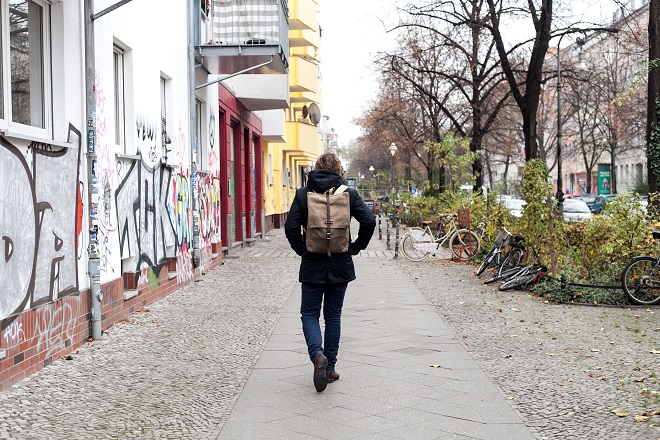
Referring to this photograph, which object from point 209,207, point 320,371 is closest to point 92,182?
point 320,371

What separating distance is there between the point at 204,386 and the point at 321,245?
147 cm

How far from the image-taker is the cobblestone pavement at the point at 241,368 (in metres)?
5.35

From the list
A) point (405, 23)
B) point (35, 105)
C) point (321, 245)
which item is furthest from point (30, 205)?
point (405, 23)

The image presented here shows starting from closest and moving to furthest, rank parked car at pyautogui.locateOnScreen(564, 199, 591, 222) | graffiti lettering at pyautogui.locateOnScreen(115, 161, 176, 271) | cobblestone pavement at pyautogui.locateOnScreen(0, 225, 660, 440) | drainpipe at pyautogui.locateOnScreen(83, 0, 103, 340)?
cobblestone pavement at pyautogui.locateOnScreen(0, 225, 660, 440) < drainpipe at pyautogui.locateOnScreen(83, 0, 103, 340) < graffiti lettering at pyautogui.locateOnScreen(115, 161, 176, 271) < parked car at pyautogui.locateOnScreen(564, 199, 591, 222)

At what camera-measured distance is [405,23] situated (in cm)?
2467

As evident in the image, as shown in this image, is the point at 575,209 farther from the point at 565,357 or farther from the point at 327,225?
the point at 327,225

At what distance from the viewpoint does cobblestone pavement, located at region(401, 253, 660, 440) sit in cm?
550

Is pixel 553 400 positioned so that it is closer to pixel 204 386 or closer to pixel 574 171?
pixel 204 386

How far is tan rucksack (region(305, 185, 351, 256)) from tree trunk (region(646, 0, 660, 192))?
10.2m

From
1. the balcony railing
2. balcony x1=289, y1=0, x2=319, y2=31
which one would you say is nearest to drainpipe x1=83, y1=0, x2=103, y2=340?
the balcony railing

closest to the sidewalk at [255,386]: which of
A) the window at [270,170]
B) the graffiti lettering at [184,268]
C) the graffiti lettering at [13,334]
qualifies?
the graffiti lettering at [13,334]

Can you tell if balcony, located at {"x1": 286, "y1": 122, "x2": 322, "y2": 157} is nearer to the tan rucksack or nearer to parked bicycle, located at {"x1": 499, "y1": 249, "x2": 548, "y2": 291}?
parked bicycle, located at {"x1": 499, "y1": 249, "x2": 548, "y2": 291}

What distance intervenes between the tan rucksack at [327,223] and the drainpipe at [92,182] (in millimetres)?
3074

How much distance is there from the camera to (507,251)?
14.4 metres
